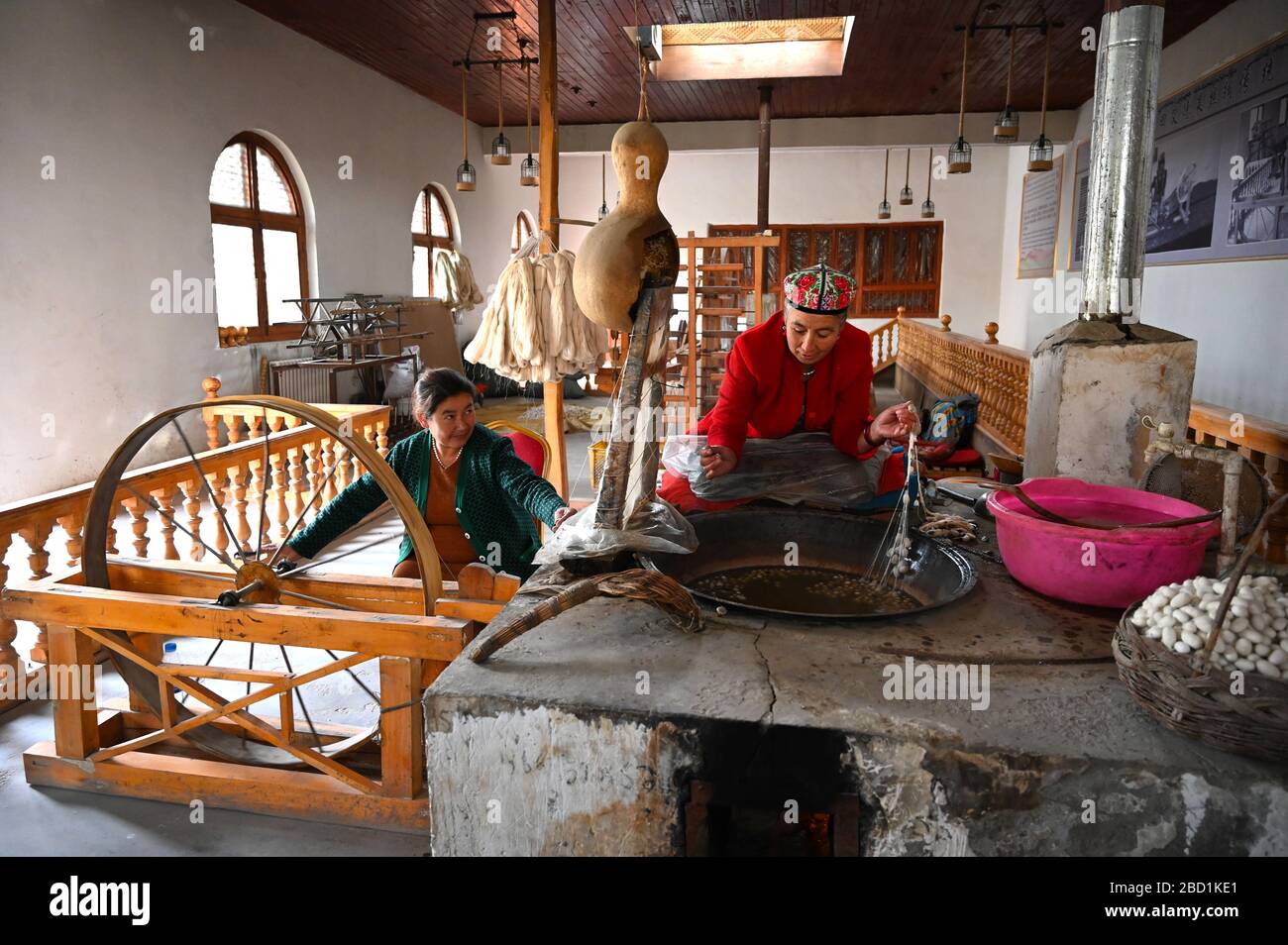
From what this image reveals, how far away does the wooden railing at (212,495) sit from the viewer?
3.49 meters

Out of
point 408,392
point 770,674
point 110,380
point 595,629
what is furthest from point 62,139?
point 770,674

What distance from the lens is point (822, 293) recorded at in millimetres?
2953

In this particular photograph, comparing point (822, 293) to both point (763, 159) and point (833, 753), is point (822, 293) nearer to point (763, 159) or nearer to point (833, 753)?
point (833, 753)

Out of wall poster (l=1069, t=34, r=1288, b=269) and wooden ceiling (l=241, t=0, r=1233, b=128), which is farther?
wooden ceiling (l=241, t=0, r=1233, b=128)

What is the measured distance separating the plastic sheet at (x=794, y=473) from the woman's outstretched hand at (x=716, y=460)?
0.12 metres

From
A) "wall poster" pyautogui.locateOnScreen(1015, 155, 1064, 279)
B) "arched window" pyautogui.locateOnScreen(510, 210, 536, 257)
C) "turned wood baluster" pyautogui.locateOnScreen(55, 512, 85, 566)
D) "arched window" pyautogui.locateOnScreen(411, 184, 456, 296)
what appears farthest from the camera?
"arched window" pyautogui.locateOnScreen(510, 210, 536, 257)

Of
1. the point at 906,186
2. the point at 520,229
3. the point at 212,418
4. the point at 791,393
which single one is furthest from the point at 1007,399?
the point at 520,229

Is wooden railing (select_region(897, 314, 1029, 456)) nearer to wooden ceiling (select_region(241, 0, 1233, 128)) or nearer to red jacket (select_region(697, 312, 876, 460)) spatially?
red jacket (select_region(697, 312, 876, 460))

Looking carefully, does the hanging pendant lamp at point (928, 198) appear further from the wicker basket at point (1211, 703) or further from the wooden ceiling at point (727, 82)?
the wicker basket at point (1211, 703)

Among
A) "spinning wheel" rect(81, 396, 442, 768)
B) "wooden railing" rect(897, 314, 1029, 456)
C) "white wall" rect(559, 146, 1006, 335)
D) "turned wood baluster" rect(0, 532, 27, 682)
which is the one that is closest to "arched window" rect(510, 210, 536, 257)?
"white wall" rect(559, 146, 1006, 335)

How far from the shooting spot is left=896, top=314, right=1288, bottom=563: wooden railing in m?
3.57

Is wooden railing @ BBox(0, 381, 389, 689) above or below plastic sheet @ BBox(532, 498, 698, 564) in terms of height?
below

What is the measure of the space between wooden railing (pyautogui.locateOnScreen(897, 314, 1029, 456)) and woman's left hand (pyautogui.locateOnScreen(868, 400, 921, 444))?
88.9 inches

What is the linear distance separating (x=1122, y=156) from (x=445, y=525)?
2.77 meters
